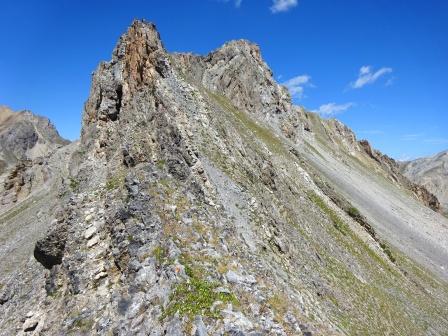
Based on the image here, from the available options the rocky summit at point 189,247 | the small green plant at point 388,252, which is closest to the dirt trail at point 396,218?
the rocky summit at point 189,247

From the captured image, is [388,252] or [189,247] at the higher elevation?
[189,247]

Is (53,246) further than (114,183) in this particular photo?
No

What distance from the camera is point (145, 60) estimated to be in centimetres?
2759

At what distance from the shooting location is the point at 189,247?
15867 millimetres

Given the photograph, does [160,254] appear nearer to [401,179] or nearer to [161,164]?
[161,164]

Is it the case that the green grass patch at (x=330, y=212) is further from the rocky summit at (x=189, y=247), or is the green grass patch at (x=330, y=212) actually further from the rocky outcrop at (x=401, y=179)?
the rocky outcrop at (x=401, y=179)

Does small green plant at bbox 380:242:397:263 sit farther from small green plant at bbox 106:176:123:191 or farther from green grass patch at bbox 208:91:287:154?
small green plant at bbox 106:176:123:191

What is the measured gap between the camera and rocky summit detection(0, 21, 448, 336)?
1428 cm

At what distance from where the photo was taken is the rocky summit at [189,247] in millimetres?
14281

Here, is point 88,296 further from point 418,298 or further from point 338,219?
point 418,298

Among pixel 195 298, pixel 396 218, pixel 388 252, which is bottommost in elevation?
pixel 195 298

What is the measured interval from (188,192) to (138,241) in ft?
12.2

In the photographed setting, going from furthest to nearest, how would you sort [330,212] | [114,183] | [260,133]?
[260,133] → [330,212] → [114,183]

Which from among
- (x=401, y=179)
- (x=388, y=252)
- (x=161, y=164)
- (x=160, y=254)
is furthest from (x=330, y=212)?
(x=401, y=179)
